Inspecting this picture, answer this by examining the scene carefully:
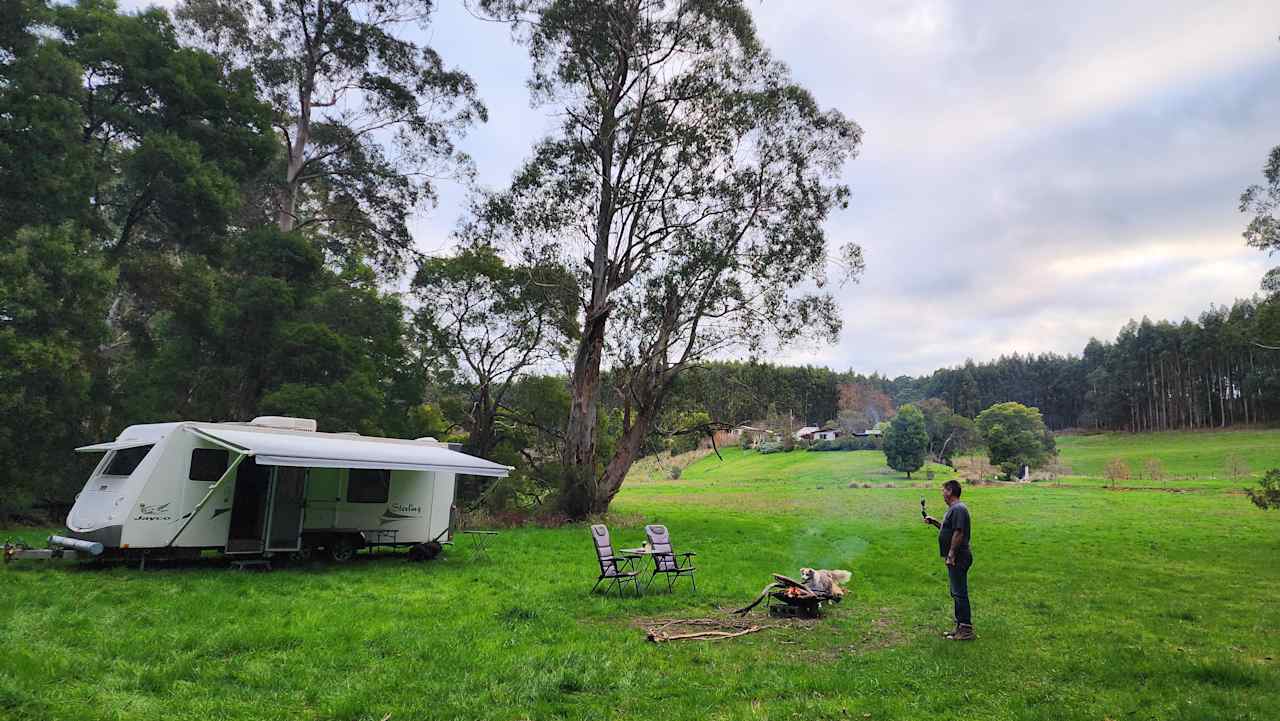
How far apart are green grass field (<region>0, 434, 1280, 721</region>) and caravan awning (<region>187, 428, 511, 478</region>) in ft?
5.88

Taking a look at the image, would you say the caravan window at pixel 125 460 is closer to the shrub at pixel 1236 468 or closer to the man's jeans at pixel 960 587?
the man's jeans at pixel 960 587

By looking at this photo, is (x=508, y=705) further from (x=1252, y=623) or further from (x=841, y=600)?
(x=1252, y=623)

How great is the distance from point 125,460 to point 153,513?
4.23 feet

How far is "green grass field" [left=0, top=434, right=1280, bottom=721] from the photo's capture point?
205 inches

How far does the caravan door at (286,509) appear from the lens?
1186cm

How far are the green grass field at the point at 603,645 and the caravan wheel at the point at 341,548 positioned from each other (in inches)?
28.0

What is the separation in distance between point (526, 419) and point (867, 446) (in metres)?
46.9

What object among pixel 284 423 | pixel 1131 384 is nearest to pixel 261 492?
pixel 284 423

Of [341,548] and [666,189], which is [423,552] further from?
[666,189]

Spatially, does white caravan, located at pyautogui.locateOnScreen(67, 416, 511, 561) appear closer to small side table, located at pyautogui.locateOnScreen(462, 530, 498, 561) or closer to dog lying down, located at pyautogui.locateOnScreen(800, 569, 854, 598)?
small side table, located at pyautogui.locateOnScreen(462, 530, 498, 561)

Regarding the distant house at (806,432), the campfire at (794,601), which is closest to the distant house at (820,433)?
the distant house at (806,432)

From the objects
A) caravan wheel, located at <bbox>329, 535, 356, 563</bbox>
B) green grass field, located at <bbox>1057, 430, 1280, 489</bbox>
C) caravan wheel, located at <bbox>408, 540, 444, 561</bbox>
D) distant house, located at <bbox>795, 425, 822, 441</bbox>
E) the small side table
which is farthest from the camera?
distant house, located at <bbox>795, 425, 822, 441</bbox>

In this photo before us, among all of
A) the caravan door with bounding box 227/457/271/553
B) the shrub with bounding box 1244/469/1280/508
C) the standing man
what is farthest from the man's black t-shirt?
the shrub with bounding box 1244/469/1280/508

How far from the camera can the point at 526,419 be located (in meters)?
28.4
